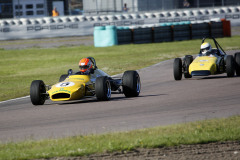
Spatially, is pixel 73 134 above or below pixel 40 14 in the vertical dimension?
below

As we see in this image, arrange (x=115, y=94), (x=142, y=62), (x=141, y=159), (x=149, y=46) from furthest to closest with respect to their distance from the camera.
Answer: (x=149, y=46) → (x=142, y=62) → (x=115, y=94) → (x=141, y=159)

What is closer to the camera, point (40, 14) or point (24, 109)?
point (24, 109)

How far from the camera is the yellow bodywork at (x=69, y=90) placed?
10805 mm

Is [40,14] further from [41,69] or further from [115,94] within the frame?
[115,94]

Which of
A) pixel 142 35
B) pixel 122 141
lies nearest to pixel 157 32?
pixel 142 35

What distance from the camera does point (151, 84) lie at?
14.6 meters

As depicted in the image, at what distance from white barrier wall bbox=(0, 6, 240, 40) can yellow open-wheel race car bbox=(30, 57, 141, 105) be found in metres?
29.3

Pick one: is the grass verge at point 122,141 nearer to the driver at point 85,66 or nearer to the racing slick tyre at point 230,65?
the driver at point 85,66

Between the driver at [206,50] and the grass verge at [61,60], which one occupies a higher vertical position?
the driver at [206,50]

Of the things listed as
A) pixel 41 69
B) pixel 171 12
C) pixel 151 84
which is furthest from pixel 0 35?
pixel 151 84

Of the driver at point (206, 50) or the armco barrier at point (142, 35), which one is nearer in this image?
the driver at point (206, 50)

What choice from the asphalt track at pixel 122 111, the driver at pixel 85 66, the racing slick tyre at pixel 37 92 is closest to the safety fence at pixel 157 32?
the asphalt track at pixel 122 111

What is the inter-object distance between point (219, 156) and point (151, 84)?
8.33 metres

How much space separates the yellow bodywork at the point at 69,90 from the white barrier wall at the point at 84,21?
29.9 meters
